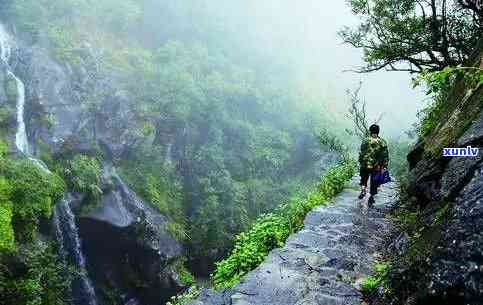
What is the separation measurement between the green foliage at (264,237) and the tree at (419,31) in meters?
4.67

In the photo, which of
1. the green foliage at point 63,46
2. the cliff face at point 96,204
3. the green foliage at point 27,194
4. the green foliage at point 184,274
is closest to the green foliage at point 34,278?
the green foliage at point 27,194

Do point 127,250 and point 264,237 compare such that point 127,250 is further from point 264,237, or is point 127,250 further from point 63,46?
point 264,237

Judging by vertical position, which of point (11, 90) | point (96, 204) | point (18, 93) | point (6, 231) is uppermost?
point (11, 90)

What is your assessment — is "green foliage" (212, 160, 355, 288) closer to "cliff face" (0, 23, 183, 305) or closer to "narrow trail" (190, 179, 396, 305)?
"narrow trail" (190, 179, 396, 305)

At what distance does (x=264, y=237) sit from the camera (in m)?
8.20

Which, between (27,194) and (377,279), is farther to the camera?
(27,194)

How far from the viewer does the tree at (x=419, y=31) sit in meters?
12.9

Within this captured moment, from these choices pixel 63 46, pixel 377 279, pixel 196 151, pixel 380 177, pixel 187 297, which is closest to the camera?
pixel 377 279

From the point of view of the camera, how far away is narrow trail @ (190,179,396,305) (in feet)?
18.3

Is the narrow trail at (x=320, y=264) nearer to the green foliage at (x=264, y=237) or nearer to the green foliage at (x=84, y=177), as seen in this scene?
the green foliage at (x=264, y=237)

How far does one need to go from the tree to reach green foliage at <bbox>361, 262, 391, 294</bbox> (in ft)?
25.6

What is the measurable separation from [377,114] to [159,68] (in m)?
30.8

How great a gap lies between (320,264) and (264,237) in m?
1.82

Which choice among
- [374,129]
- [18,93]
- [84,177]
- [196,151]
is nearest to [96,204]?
[84,177]
